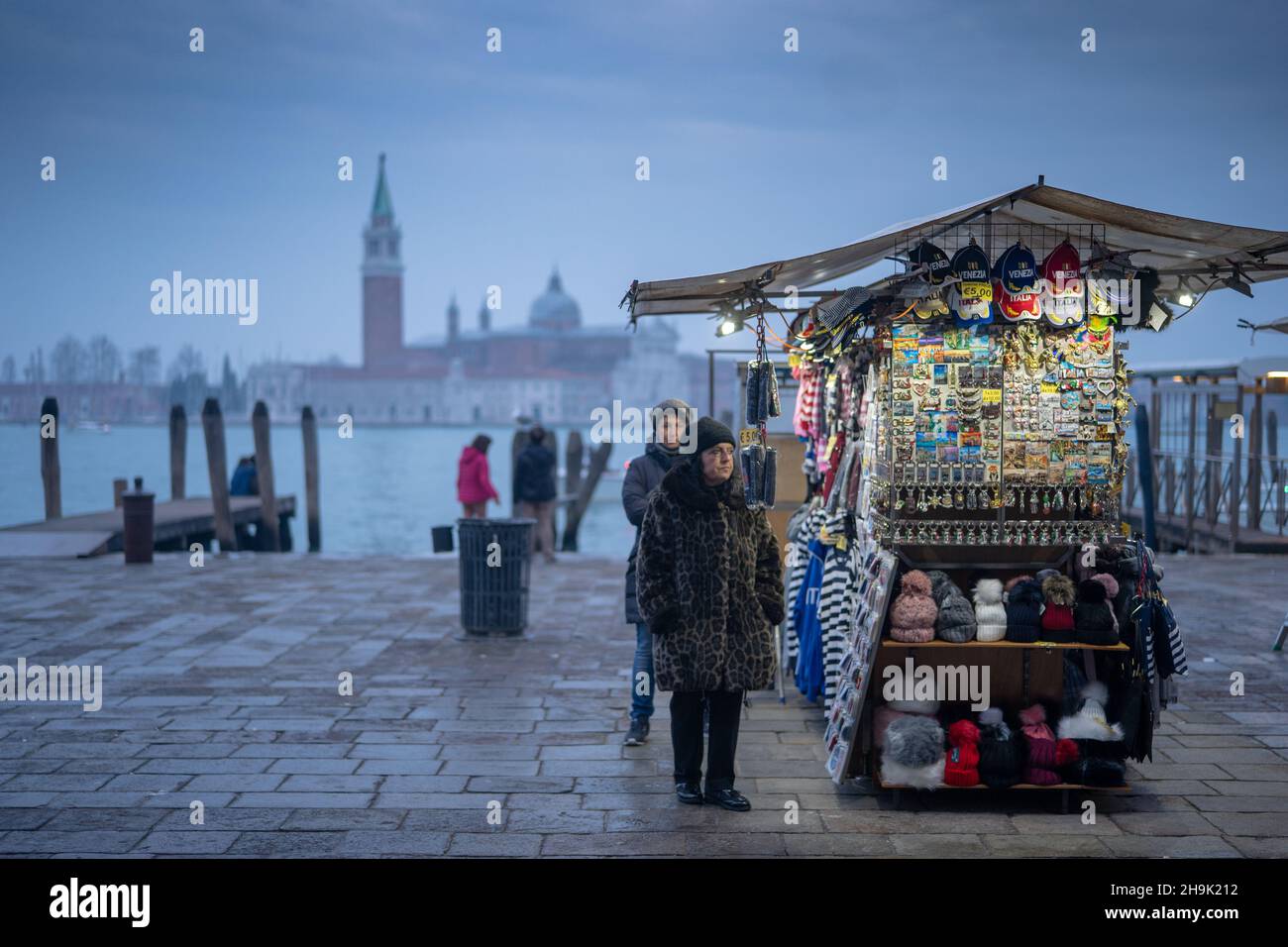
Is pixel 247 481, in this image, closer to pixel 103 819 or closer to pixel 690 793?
pixel 103 819

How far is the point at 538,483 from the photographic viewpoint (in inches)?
535

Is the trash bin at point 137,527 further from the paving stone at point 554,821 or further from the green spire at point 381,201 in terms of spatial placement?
the green spire at point 381,201

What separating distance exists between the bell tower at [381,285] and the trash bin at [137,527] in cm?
13133

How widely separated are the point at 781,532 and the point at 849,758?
3.20 metres

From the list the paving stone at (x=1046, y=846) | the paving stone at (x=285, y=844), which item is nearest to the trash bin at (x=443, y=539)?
the paving stone at (x=285, y=844)

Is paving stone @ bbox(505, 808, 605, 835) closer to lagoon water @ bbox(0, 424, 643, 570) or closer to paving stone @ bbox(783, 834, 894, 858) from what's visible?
paving stone @ bbox(783, 834, 894, 858)

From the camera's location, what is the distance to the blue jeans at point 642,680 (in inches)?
235

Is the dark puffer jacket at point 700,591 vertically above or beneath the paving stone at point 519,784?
above

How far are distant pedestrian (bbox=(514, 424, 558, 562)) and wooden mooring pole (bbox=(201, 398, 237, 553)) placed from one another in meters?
4.58

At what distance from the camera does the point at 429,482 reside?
2603 inches

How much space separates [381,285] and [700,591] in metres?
145

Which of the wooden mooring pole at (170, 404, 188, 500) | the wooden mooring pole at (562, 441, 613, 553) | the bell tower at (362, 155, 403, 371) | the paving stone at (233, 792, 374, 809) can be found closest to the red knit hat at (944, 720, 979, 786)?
the paving stone at (233, 792, 374, 809)

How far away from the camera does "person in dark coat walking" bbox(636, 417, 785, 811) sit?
4.88 m
